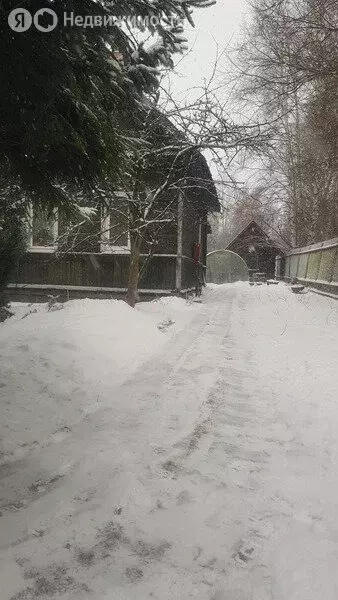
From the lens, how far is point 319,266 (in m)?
15.5

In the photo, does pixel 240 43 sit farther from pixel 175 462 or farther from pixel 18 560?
pixel 18 560

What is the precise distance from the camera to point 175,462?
9.47 feet

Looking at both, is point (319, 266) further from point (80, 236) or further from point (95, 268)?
point (80, 236)

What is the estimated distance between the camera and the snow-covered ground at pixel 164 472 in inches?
74.0

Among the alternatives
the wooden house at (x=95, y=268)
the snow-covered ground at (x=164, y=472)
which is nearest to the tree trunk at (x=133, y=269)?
the wooden house at (x=95, y=268)

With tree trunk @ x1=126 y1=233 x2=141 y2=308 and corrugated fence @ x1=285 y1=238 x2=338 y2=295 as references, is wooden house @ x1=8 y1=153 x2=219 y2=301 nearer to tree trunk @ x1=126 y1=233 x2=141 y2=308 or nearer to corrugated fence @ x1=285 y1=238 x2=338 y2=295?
tree trunk @ x1=126 y1=233 x2=141 y2=308

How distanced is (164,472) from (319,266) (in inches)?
562

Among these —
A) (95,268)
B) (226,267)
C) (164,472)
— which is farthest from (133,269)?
(226,267)

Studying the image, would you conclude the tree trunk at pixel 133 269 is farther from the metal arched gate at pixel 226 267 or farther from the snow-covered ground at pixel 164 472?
the metal arched gate at pixel 226 267

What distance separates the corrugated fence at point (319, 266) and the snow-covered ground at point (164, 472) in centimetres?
781

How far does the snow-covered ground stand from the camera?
1879 mm

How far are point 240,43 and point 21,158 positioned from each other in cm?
1171

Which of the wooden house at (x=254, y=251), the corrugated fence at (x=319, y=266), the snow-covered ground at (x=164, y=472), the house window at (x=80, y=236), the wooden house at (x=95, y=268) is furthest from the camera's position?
the wooden house at (x=254, y=251)

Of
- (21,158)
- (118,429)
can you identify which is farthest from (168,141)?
(118,429)
